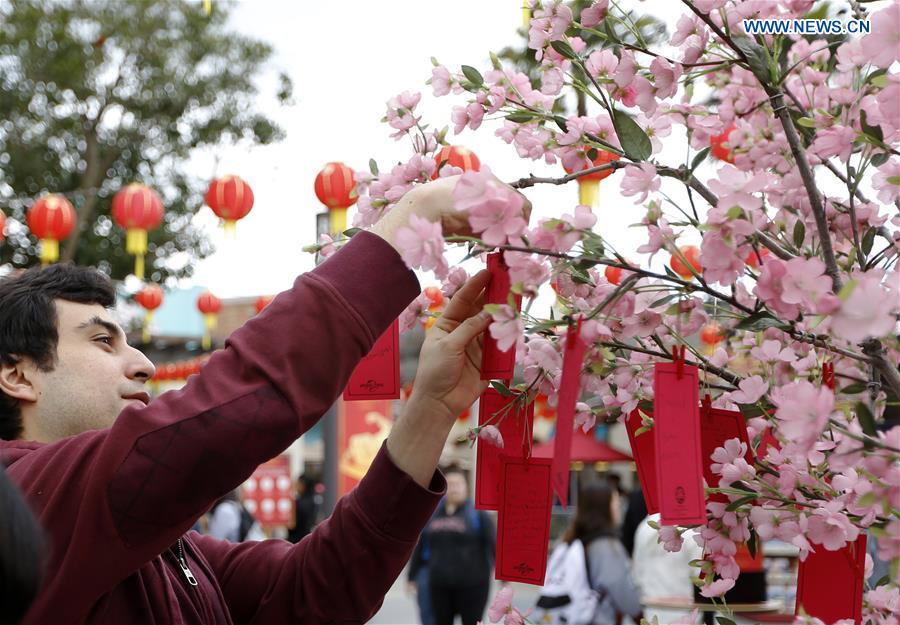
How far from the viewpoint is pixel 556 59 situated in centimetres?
155

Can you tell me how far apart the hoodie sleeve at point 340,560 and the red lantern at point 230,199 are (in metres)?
6.27

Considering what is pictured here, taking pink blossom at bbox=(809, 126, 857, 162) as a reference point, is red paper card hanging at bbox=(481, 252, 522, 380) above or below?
below

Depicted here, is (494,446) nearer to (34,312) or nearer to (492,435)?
(492,435)

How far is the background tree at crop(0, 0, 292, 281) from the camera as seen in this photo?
15.9 meters

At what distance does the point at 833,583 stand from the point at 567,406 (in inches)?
22.5

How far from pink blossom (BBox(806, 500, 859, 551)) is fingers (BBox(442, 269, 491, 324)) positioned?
0.53 metres

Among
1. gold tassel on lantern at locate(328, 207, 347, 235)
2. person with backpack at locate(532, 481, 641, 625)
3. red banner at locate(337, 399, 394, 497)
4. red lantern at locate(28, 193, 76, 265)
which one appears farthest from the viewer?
red lantern at locate(28, 193, 76, 265)

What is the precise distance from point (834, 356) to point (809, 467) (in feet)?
0.57

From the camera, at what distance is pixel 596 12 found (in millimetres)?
1402

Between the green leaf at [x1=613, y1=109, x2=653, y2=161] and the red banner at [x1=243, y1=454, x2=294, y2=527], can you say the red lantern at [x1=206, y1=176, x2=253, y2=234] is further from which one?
the green leaf at [x1=613, y1=109, x2=653, y2=161]

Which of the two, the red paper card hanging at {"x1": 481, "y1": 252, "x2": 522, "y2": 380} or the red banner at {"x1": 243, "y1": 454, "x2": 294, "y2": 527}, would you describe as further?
the red banner at {"x1": 243, "y1": 454, "x2": 294, "y2": 527}

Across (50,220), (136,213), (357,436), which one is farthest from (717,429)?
(50,220)

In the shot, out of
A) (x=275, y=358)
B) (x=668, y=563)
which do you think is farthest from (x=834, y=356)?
(x=668, y=563)

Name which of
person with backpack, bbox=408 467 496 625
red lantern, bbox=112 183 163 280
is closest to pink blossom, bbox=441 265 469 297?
person with backpack, bbox=408 467 496 625
